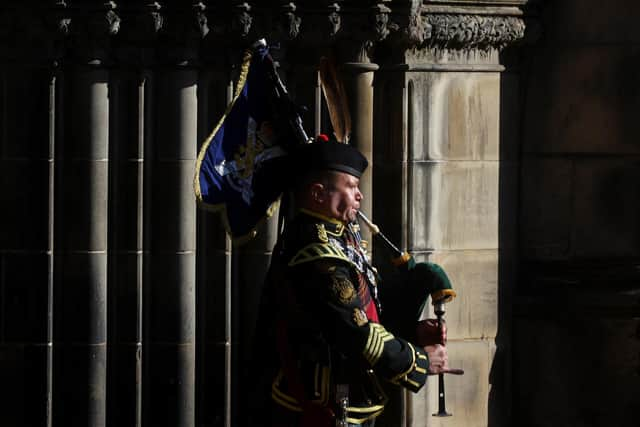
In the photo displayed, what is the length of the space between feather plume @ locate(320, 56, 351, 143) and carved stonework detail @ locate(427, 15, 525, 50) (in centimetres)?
215

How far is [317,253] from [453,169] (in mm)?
2983

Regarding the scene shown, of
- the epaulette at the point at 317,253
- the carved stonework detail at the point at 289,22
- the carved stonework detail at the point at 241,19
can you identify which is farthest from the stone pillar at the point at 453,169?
the epaulette at the point at 317,253

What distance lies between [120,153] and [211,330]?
124 centimetres

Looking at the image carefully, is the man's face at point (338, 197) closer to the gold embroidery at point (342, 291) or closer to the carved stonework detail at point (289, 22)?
the gold embroidery at point (342, 291)

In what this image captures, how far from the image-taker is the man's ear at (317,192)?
1046cm

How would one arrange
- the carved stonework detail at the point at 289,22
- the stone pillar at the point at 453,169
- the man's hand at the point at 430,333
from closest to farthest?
the man's hand at the point at 430,333 → the carved stonework detail at the point at 289,22 → the stone pillar at the point at 453,169

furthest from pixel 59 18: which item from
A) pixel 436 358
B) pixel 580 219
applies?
pixel 580 219

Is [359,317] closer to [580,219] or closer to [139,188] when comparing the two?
[139,188]

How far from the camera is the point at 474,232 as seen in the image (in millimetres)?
13242

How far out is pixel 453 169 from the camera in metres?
13.1

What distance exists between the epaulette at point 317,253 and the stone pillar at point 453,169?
259 centimetres

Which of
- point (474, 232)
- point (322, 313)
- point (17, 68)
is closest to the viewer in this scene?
point (322, 313)

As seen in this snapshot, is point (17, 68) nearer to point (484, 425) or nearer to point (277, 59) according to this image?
point (277, 59)

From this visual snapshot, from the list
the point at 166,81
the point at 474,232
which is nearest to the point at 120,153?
the point at 166,81
